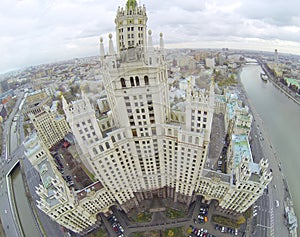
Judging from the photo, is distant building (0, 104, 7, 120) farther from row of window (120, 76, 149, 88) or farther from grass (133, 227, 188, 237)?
row of window (120, 76, 149, 88)

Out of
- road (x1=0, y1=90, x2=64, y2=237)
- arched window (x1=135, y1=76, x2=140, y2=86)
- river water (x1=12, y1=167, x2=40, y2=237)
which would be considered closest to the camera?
arched window (x1=135, y1=76, x2=140, y2=86)

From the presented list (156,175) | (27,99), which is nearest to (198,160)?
(156,175)

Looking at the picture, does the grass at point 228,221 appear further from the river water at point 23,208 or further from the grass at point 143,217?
the river water at point 23,208

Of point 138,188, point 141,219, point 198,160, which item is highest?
point 198,160

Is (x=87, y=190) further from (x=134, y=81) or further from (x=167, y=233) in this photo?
(x=134, y=81)

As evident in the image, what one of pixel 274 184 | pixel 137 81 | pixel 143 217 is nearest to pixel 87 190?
pixel 143 217

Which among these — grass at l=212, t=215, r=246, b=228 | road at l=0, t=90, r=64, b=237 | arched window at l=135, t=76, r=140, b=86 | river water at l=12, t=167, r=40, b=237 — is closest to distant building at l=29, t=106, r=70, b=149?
road at l=0, t=90, r=64, b=237

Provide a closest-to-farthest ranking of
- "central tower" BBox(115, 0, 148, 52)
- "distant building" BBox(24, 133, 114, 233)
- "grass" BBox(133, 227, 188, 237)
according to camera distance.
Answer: "central tower" BBox(115, 0, 148, 52)
"distant building" BBox(24, 133, 114, 233)
"grass" BBox(133, 227, 188, 237)

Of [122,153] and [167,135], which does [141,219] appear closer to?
[122,153]
